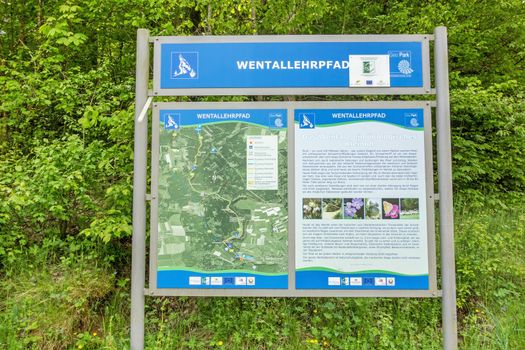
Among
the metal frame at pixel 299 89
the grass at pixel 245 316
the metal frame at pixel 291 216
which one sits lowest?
the grass at pixel 245 316

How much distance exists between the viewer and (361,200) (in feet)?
10.0

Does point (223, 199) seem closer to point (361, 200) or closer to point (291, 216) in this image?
point (291, 216)

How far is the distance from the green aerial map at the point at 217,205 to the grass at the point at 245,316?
87 centimetres

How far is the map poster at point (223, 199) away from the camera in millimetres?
3074

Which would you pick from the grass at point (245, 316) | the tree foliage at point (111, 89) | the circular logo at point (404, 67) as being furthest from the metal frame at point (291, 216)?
the tree foliage at point (111, 89)

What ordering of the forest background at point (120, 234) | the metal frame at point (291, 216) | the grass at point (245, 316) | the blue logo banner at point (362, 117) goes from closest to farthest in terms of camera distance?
1. the metal frame at point (291, 216)
2. the blue logo banner at point (362, 117)
3. the grass at point (245, 316)
4. the forest background at point (120, 234)

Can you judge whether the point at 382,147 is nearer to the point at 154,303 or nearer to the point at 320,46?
the point at 320,46

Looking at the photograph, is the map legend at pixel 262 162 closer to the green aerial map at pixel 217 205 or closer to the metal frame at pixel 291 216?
the green aerial map at pixel 217 205

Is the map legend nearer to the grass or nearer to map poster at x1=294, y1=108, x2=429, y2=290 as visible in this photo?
map poster at x1=294, y1=108, x2=429, y2=290

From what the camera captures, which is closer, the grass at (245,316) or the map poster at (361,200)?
the map poster at (361,200)

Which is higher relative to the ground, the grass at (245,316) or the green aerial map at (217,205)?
the green aerial map at (217,205)

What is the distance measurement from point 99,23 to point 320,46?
4.50 meters

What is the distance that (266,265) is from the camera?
10.1ft

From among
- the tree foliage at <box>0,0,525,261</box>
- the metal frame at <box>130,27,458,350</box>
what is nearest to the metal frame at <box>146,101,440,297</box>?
the metal frame at <box>130,27,458,350</box>
